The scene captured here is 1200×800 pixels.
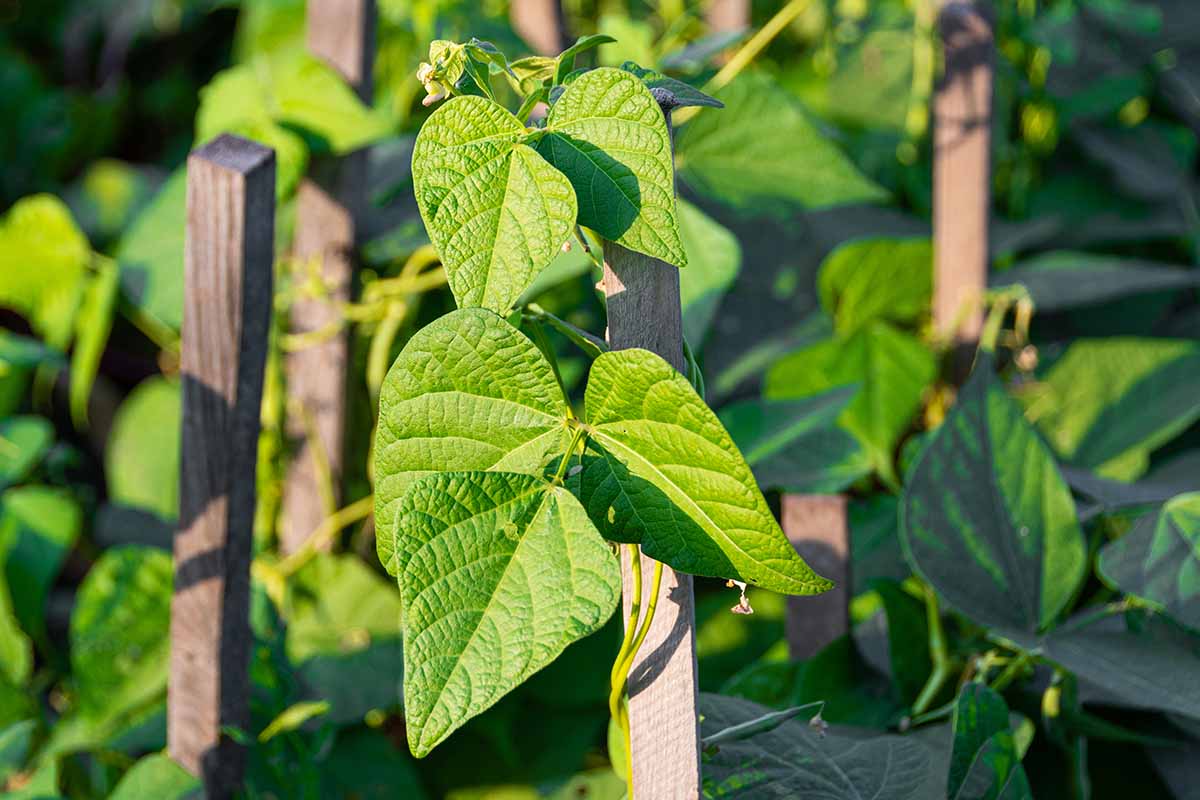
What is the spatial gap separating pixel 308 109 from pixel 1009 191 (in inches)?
31.6

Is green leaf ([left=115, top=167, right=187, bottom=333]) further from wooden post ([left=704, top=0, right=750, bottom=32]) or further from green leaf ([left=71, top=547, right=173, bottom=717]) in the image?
wooden post ([left=704, top=0, right=750, bottom=32])

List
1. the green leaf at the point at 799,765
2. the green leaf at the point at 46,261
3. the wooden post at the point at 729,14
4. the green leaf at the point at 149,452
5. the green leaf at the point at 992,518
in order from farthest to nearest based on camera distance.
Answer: the wooden post at the point at 729,14, the green leaf at the point at 149,452, the green leaf at the point at 46,261, the green leaf at the point at 992,518, the green leaf at the point at 799,765

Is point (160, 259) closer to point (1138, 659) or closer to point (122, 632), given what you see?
point (122, 632)

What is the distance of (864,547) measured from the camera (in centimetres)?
88

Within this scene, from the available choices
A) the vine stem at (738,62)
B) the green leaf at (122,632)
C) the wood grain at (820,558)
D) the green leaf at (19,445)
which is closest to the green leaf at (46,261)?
the green leaf at (19,445)

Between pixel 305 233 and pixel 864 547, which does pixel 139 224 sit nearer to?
pixel 305 233

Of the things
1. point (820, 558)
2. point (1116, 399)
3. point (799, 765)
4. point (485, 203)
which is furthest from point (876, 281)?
point (485, 203)

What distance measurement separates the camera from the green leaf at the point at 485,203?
1.37ft

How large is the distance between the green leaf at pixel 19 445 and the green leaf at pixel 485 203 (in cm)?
80

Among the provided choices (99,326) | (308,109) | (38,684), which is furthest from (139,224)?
(38,684)

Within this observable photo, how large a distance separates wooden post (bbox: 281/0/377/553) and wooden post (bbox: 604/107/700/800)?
53 cm

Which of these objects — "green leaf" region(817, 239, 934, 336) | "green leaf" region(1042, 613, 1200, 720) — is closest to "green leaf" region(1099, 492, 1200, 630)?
"green leaf" region(1042, 613, 1200, 720)

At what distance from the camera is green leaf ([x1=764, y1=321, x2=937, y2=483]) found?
0.95 m

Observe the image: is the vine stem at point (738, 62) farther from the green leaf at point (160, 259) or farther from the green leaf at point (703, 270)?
the green leaf at point (160, 259)
